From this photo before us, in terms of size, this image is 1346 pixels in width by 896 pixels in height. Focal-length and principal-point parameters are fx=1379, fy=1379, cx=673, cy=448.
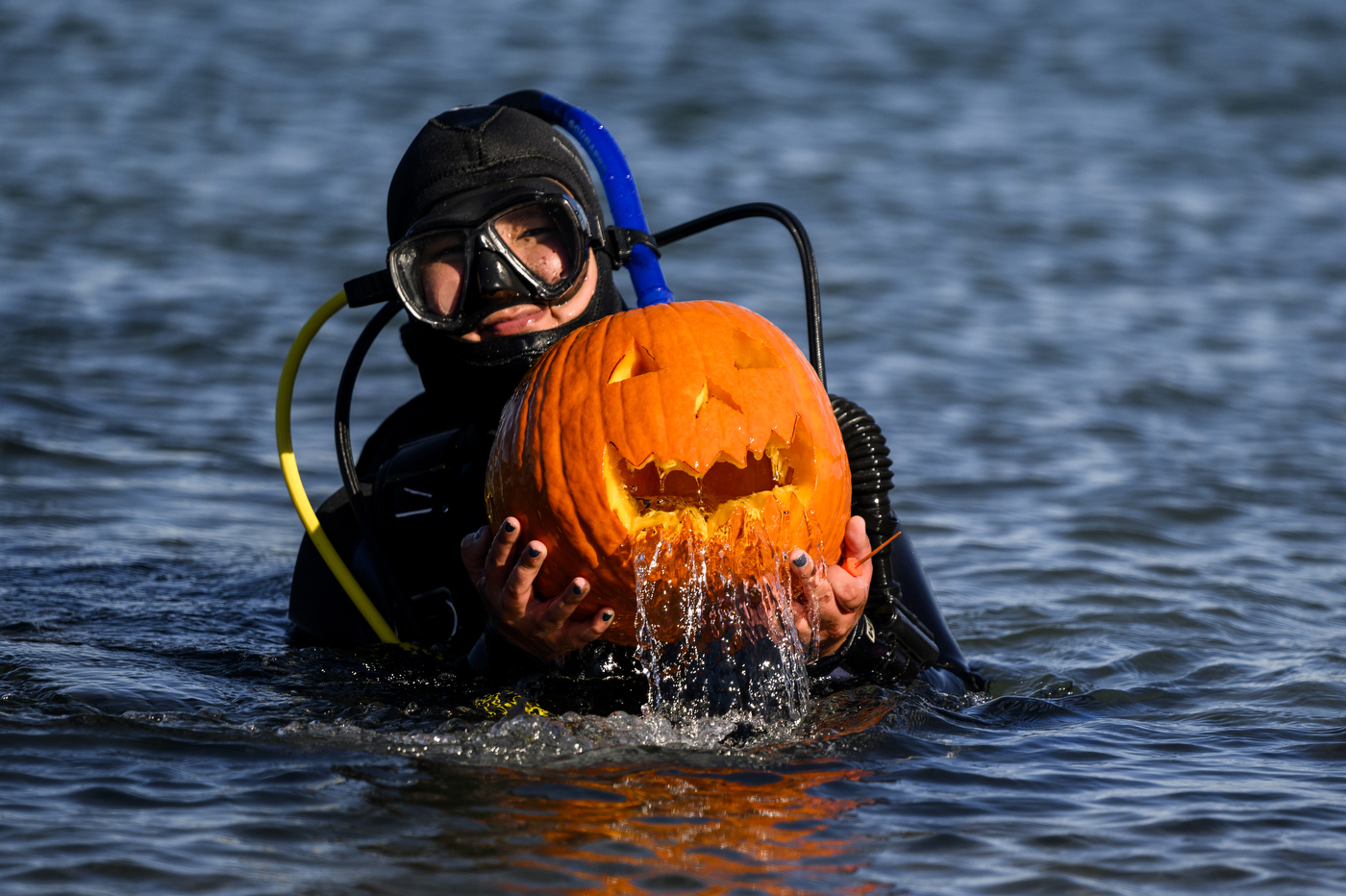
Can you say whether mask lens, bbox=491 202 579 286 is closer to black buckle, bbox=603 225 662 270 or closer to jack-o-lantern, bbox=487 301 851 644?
black buckle, bbox=603 225 662 270

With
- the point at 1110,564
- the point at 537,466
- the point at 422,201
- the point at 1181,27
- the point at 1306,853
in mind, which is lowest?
the point at 1306,853

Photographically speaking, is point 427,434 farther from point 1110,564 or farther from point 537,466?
point 1110,564

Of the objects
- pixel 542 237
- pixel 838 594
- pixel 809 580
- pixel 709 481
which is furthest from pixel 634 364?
pixel 542 237

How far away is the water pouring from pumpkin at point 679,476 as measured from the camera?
10.2 ft

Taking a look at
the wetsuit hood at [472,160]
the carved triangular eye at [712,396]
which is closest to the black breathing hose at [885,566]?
the carved triangular eye at [712,396]

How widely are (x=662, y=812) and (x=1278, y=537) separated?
4653 millimetres

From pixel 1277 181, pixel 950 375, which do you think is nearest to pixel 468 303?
pixel 950 375

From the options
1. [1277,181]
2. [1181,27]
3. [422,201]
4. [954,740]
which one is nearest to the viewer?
[954,740]

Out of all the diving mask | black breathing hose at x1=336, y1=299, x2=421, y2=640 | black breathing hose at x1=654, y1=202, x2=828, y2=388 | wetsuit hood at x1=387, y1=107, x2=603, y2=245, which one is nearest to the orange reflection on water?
black breathing hose at x1=336, y1=299, x2=421, y2=640

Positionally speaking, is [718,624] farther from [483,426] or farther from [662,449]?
[483,426]

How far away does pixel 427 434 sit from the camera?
4555mm

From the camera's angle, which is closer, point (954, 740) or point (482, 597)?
point (482, 597)

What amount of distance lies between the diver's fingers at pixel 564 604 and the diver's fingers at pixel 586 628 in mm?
47

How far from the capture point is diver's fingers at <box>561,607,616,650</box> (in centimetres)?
326
